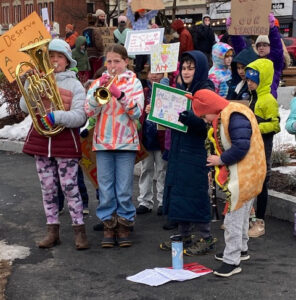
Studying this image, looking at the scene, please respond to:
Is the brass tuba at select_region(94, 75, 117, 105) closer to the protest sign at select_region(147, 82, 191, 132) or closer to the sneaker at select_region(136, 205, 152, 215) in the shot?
the protest sign at select_region(147, 82, 191, 132)

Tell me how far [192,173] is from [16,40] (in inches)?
97.7

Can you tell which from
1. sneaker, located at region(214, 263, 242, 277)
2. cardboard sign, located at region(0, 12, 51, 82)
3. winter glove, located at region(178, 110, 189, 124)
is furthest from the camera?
cardboard sign, located at region(0, 12, 51, 82)

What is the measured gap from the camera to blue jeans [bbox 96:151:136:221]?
222 inches

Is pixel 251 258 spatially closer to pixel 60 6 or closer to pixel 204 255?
pixel 204 255

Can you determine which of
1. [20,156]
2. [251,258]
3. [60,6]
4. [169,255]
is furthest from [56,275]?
[60,6]

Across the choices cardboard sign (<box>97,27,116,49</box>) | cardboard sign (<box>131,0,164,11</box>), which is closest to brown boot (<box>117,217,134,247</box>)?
cardboard sign (<box>131,0,164,11</box>)

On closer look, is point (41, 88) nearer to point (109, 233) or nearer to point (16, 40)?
point (16, 40)

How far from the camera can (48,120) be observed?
17.1 feet

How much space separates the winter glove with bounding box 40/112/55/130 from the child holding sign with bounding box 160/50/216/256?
111 centimetres

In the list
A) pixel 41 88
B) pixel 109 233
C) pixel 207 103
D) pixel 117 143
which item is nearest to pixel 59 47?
pixel 41 88

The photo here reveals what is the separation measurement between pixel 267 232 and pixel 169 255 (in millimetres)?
1208

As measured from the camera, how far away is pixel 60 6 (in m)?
49.4

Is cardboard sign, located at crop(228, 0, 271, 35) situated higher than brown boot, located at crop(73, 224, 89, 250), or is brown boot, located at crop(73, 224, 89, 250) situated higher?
cardboard sign, located at crop(228, 0, 271, 35)

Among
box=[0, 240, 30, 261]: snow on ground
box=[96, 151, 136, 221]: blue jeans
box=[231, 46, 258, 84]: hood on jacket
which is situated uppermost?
box=[231, 46, 258, 84]: hood on jacket
